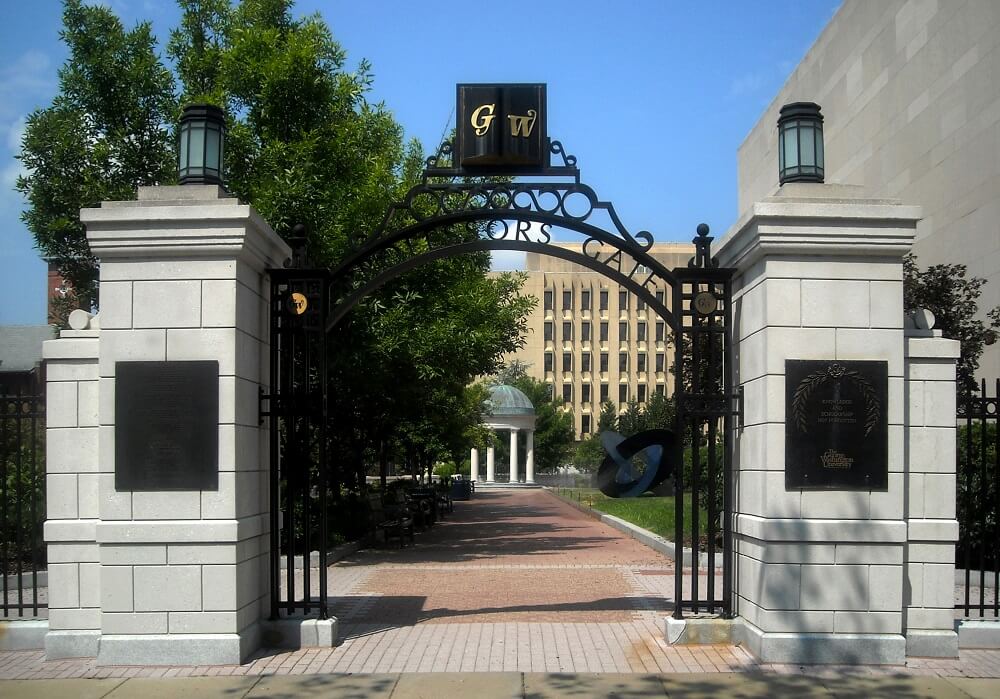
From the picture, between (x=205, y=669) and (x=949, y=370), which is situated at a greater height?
(x=949, y=370)

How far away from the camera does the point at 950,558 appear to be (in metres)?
9.09

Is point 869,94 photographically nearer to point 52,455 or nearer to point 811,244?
point 811,244

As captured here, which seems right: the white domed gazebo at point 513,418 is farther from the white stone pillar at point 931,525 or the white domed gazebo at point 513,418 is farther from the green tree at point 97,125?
the white stone pillar at point 931,525

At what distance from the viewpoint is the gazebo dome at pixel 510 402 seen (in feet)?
232

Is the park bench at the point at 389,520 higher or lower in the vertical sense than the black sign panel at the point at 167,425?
lower

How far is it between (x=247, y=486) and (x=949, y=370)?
6.30m

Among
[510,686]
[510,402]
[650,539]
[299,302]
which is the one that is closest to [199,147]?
[299,302]

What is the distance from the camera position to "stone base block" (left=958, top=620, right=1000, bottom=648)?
31.2 ft

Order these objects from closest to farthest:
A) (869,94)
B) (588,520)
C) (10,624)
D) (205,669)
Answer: (205,669), (10,624), (588,520), (869,94)

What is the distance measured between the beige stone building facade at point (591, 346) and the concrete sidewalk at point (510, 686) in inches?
3751

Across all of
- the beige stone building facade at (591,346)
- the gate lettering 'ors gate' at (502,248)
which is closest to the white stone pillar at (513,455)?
the beige stone building facade at (591,346)

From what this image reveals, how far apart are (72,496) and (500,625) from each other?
4381 millimetres

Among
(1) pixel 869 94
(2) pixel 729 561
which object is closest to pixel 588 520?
(1) pixel 869 94

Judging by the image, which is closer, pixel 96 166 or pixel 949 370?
pixel 949 370
